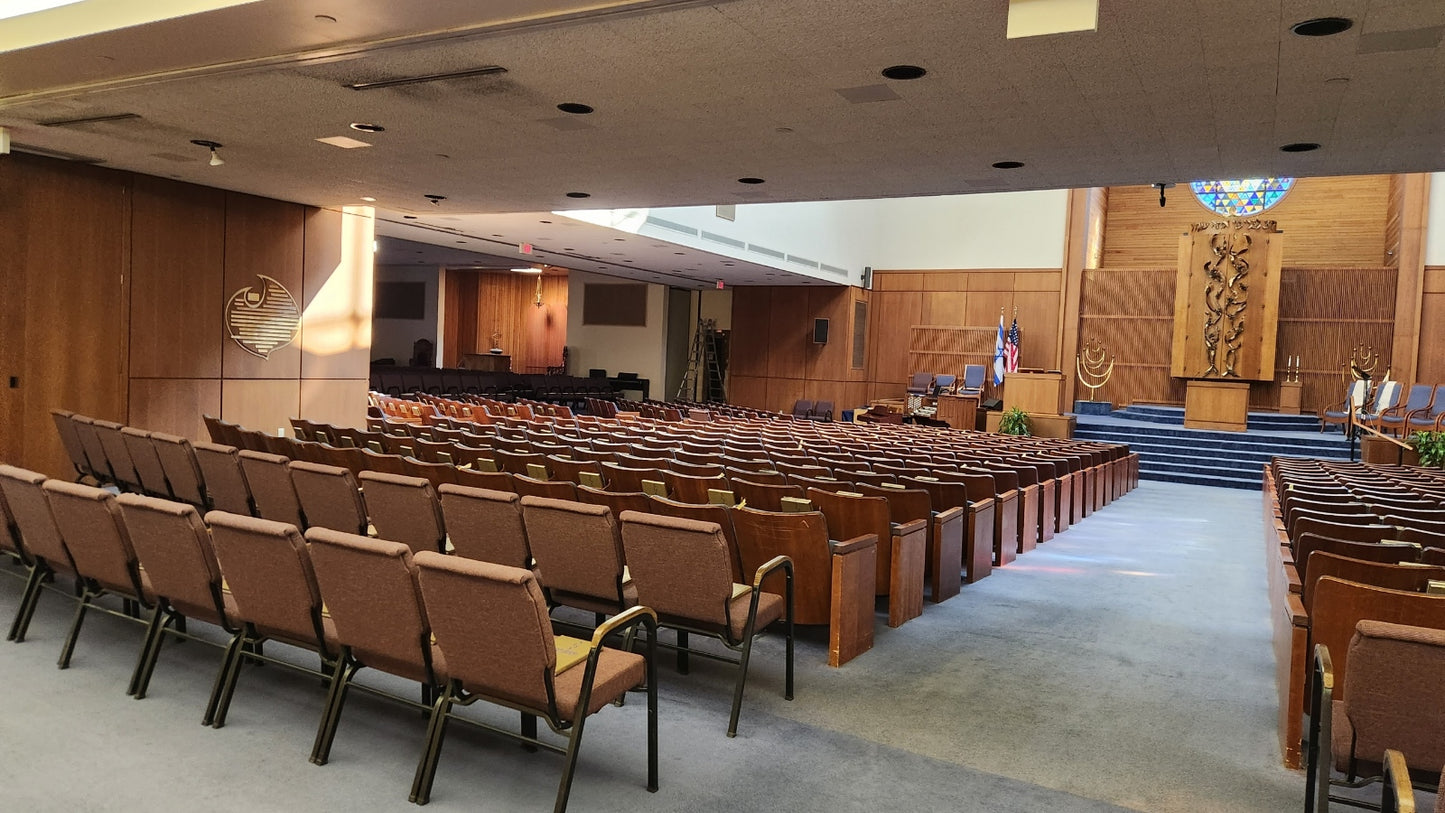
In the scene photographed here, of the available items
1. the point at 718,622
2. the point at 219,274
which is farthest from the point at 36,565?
the point at 219,274

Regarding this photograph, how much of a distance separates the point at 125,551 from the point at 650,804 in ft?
7.67

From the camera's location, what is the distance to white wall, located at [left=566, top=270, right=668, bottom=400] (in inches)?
897

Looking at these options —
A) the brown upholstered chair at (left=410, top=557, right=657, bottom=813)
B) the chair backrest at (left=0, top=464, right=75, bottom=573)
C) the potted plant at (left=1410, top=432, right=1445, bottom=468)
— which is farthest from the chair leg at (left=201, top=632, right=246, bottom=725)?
the potted plant at (left=1410, top=432, right=1445, bottom=468)

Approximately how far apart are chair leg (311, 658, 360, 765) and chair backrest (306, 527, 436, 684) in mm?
114

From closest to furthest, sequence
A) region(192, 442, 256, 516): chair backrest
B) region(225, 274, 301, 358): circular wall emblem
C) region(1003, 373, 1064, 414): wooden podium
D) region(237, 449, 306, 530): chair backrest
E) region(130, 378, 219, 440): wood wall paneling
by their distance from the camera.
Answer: region(237, 449, 306, 530): chair backrest < region(192, 442, 256, 516): chair backrest < region(130, 378, 219, 440): wood wall paneling < region(225, 274, 301, 358): circular wall emblem < region(1003, 373, 1064, 414): wooden podium

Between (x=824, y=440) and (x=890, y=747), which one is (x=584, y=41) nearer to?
(x=890, y=747)

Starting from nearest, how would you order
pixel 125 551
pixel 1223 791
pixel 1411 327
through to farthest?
pixel 1223 791, pixel 125 551, pixel 1411 327

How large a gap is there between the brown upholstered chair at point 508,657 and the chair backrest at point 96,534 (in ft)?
5.35

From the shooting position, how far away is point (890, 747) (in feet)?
10.7

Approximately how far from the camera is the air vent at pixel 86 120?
21.1ft

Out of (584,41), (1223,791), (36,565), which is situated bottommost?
(1223,791)

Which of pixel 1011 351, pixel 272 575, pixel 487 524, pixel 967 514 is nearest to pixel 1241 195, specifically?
pixel 1011 351

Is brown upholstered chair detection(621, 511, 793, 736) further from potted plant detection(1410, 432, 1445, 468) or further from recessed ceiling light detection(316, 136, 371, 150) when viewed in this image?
potted plant detection(1410, 432, 1445, 468)

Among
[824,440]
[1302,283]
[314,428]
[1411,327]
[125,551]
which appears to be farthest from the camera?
[1302,283]
